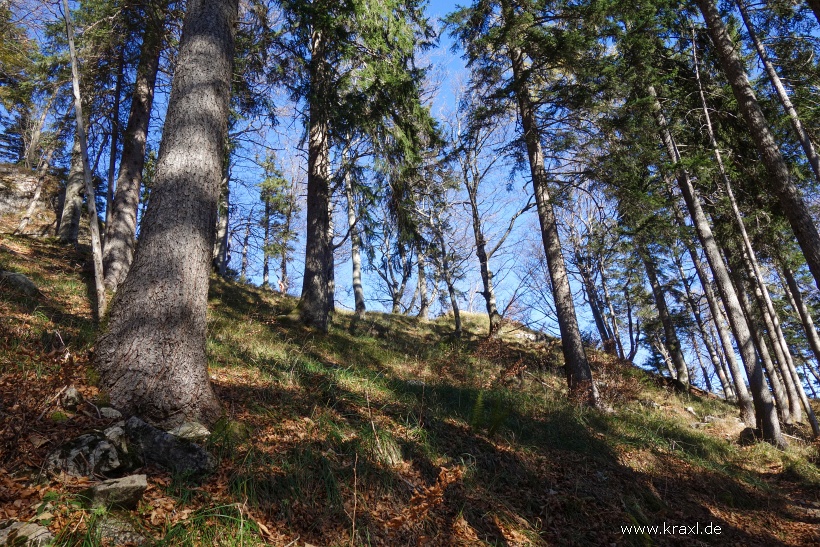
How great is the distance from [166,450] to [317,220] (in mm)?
7439

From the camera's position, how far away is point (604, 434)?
670 cm

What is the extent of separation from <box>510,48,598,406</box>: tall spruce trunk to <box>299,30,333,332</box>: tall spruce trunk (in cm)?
459

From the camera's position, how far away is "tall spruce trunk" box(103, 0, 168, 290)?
9.31 metres

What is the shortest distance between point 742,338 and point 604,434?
5.90m

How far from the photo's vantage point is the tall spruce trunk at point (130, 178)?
30.6 ft

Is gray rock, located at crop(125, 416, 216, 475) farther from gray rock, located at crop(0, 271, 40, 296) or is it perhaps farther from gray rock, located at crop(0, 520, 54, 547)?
gray rock, located at crop(0, 271, 40, 296)

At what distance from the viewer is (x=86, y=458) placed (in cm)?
278

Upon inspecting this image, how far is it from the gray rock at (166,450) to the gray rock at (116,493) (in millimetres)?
382

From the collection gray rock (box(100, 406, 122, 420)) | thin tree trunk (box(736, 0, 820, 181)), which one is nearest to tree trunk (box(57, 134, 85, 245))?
gray rock (box(100, 406, 122, 420))
